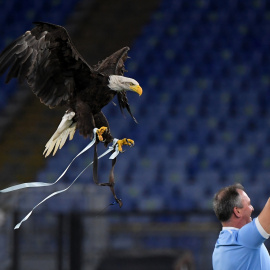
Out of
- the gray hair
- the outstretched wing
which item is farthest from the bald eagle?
the gray hair

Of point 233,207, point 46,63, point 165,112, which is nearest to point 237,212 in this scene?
point 233,207

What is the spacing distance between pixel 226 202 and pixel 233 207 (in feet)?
0.10

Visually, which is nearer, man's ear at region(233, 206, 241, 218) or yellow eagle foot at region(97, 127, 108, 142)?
yellow eagle foot at region(97, 127, 108, 142)

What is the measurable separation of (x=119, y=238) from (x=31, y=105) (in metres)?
3.36

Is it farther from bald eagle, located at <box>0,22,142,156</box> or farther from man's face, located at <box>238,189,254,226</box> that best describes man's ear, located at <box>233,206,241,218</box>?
bald eagle, located at <box>0,22,142,156</box>

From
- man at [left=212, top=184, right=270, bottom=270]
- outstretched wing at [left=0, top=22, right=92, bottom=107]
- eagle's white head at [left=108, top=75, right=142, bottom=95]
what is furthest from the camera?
man at [left=212, top=184, right=270, bottom=270]

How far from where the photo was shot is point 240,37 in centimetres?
877

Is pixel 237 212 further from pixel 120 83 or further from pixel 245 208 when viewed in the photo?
pixel 120 83

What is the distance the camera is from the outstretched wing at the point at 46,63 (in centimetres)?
218

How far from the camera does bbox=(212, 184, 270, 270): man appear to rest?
2568 millimetres

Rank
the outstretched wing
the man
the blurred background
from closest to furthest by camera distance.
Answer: the outstretched wing < the man < the blurred background

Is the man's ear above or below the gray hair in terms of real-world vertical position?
below

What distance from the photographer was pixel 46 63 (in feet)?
7.49

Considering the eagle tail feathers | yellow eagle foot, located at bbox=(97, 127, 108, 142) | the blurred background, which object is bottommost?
yellow eagle foot, located at bbox=(97, 127, 108, 142)
